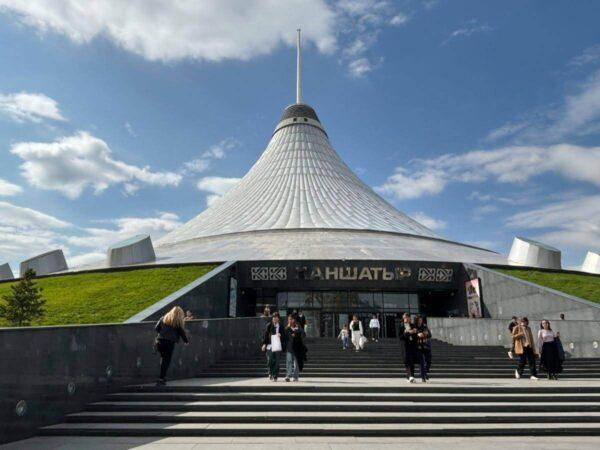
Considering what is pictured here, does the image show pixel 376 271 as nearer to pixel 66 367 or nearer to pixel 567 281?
pixel 567 281

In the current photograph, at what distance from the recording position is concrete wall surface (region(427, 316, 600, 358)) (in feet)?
34.8

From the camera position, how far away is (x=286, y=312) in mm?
20953

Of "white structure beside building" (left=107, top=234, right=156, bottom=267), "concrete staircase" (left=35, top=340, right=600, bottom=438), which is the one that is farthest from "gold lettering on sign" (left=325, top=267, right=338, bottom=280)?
"concrete staircase" (left=35, top=340, right=600, bottom=438)

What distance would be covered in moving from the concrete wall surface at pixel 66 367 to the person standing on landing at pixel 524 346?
6.00 meters

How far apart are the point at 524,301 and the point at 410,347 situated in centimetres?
923

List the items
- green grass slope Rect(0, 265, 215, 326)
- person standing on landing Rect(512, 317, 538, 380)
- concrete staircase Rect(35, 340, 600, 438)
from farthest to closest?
green grass slope Rect(0, 265, 215, 326) < person standing on landing Rect(512, 317, 538, 380) < concrete staircase Rect(35, 340, 600, 438)

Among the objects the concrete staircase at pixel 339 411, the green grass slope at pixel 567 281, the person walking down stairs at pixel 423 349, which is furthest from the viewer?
the green grass slope at pixel 567 281

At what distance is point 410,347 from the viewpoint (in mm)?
7621

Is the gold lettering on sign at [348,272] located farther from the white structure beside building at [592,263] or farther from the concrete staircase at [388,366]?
the white structure beside building at [592,263]

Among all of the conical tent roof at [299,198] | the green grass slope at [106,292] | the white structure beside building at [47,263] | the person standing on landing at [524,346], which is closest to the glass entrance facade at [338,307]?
the green grass slope at [106,292]

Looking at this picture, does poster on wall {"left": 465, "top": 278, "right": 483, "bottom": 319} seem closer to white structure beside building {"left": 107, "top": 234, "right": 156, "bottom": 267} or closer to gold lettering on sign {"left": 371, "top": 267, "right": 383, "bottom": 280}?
gold lettering on sign {"left": 371, "top": 267, "right": 383, "bottom": 280}

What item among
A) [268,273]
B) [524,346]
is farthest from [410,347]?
[268,273]

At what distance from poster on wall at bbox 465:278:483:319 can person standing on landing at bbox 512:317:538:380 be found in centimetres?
926

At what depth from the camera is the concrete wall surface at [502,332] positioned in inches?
418
